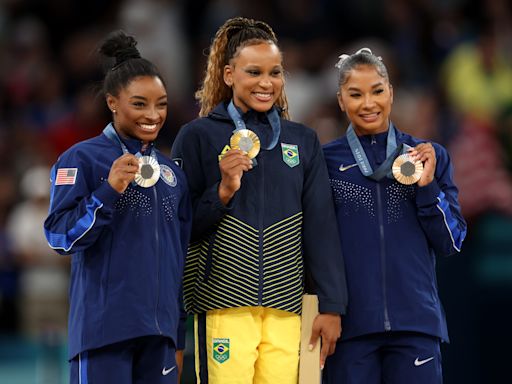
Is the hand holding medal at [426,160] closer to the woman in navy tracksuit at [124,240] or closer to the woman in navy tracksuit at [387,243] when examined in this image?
the woman in navy tracksuit at [387,243]

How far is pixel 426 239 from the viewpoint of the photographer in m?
5.65

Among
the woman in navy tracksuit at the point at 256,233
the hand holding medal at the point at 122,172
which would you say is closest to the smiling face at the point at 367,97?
the woman in navy tracksuit at the point at 256,233

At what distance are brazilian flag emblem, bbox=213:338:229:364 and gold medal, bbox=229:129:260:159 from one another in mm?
861

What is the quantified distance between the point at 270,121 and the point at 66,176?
105cm

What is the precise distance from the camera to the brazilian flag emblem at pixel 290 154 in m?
5.59

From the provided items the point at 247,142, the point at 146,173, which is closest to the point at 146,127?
the point at 146,173

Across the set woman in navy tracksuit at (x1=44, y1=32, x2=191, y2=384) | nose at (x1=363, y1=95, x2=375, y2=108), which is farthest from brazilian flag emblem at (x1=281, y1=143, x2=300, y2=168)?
woman in navy tracksuit at (x1=44, y1=32, x2=191, y2=384)

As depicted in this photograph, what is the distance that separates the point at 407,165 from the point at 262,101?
754mm

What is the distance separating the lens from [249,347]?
539 cm

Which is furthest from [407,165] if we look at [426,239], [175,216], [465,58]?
[465,58]

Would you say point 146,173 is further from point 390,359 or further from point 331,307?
point 390,359

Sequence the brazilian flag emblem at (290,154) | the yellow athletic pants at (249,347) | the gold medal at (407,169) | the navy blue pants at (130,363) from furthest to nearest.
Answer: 1. the brazilian flag emblem at (290,154)
2. the gold medal at (407,169)
3. the yellow athletic pants at (249,347)
4. the navy blue pants at (130,363)

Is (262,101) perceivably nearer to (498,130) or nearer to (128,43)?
(128,43)

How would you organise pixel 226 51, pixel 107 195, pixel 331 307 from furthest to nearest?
pixel 226 51
pixel 331 307
pixel 107 195
